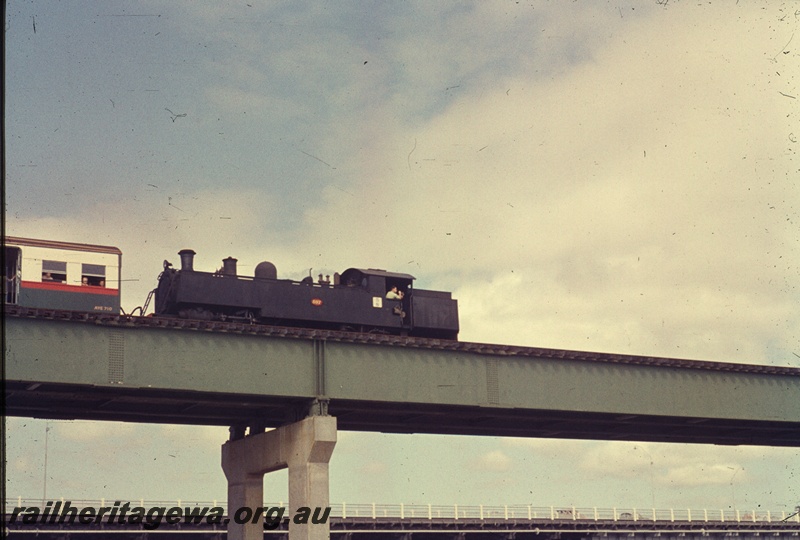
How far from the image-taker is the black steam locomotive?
137 ft

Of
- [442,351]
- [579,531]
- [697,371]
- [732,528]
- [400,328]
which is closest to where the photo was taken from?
[442,351]

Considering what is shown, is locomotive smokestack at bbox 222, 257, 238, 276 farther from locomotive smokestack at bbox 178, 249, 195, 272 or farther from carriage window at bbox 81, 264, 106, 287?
carriage window at bbox 81, 264, 106, 287

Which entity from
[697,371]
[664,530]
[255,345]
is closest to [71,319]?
[255,345]

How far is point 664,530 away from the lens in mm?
82562

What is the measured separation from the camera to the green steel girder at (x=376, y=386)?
3622 centimetres

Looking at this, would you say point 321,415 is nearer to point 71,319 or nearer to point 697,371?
point 71,319

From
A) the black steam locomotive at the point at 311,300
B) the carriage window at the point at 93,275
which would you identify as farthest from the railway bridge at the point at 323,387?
the black steam locomotive at the point at 311,300

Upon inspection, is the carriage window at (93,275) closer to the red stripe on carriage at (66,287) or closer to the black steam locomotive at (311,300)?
the red stripe on carriage at (66,287)

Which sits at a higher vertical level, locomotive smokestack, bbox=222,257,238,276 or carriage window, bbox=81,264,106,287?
locomotive smokestack, bbox=222,257,238,276

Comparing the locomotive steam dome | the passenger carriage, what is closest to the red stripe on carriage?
the passenger carriage

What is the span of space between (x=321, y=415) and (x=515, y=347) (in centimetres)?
988

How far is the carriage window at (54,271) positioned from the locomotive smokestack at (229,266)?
7362 millimetres

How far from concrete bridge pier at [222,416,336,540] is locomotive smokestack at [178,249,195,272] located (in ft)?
26.6

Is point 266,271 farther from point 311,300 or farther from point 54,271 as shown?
point 54,271
